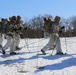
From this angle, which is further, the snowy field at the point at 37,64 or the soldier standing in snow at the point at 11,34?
the soldier standing in snow at the point at 11,34

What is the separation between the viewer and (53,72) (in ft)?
41.7

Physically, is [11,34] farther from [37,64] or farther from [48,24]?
[37,64]

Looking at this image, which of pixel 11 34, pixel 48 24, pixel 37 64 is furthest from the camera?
pixel 11 34

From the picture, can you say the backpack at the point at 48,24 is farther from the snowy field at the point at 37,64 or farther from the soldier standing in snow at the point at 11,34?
the soldier standing in snow at the point at 11,34

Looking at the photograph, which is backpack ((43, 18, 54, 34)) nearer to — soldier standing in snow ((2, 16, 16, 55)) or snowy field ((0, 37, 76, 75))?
snowy field ((0, 37, 76, 75))

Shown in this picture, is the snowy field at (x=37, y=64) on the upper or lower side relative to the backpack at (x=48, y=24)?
lower

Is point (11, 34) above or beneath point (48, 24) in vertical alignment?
beneath

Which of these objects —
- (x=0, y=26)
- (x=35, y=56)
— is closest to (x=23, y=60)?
(x=35, y=56)

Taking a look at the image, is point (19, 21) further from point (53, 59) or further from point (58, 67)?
point (58, 67)

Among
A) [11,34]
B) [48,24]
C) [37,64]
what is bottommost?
[37,64]

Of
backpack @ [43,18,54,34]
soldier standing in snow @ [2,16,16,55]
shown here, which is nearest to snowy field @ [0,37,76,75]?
soldier standing in snow @ [2,16,16,55]

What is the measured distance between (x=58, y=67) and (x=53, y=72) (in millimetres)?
810

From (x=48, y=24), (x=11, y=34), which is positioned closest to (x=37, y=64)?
(x=48, y=24)

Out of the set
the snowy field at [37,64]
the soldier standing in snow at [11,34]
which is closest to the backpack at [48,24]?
the snowy field at [37,64]
